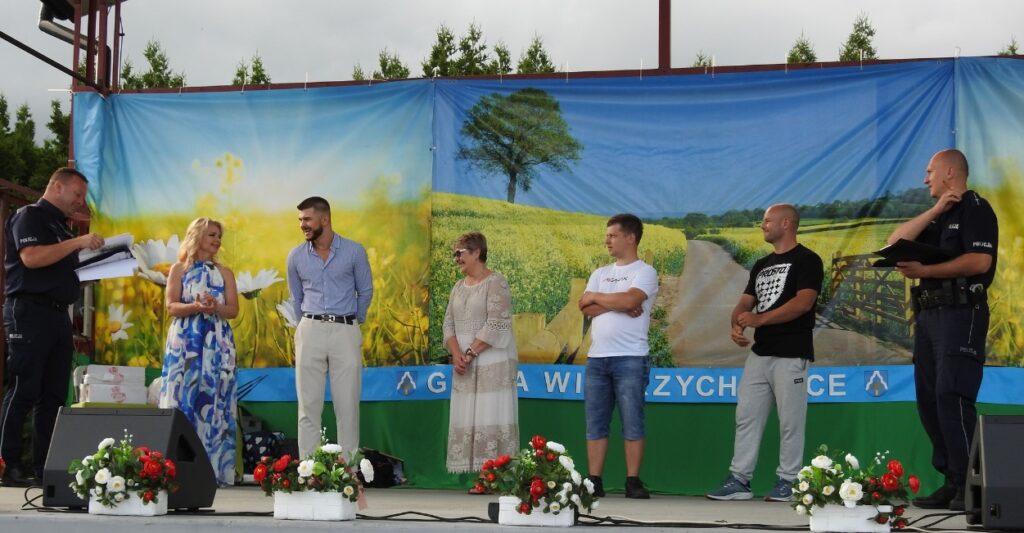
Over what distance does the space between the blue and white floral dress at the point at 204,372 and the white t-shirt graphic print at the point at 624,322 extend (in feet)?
6.27

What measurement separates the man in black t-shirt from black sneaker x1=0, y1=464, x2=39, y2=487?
131 inches

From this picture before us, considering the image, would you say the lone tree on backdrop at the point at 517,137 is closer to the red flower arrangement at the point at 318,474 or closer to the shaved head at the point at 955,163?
the shaved head at the point at 955,163

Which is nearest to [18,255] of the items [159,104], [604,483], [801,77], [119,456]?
[159,104]

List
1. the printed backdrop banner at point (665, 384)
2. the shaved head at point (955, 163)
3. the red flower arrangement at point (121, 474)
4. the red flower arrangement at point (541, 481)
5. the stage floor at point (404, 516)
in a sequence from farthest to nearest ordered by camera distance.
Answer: the printed backdrop banner at point (665, 384) < the shaved head at point (955, 163) < the red flower arrangement at point (121, 474) < the red flower arrangement at point (541, 481) < the stage floor at point (404, 516)

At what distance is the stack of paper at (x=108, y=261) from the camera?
6691mm

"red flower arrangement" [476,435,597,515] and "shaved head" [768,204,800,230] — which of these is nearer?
"red flower arrangement" [476,435,597,515]

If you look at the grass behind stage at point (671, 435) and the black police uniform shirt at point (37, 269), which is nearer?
the black police uniform shirt at point (37, 269)

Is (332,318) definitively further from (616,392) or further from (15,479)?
(15,479)

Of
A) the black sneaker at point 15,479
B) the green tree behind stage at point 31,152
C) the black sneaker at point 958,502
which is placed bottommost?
the black sneaker at point 15,479

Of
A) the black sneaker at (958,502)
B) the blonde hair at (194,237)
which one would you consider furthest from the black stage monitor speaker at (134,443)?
the black sneaker at (958,502)

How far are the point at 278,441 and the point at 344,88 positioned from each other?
6.80 ft

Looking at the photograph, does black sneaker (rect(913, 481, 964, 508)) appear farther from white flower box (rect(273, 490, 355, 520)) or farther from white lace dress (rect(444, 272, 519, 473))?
white flower box (rect(273, 490, 355, 520))

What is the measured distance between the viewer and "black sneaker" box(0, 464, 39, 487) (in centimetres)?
610

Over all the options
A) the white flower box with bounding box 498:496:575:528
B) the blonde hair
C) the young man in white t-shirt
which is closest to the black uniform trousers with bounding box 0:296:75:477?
the blonde hair
